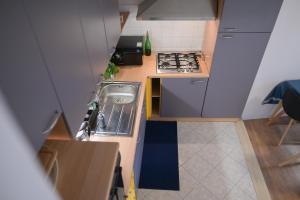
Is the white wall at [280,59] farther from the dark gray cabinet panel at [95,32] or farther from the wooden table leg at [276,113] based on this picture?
the dark gray cabinet panel at [95,32]

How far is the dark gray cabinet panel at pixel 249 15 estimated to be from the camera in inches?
73.9

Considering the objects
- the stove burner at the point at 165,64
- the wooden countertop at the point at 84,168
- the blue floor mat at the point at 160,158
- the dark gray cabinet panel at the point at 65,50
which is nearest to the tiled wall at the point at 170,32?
the stove burner at the point at 165,64

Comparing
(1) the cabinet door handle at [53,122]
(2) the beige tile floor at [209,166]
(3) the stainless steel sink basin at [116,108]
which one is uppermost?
(1) the cabinet door handle at [53,122]

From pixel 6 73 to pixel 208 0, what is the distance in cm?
190

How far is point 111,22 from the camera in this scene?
5.49 feet

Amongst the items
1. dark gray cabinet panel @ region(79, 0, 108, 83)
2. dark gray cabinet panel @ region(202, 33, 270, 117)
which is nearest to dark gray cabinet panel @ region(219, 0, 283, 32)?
dark gray cabinet panel @ region(202, 33, 270, 117)

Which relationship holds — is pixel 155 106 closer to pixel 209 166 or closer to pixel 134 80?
pixel 134 80

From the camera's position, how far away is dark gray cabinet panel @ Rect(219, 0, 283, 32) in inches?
73.9

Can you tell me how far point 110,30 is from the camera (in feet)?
5.38

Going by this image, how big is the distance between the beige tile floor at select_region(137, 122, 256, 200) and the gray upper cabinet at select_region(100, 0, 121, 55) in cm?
144

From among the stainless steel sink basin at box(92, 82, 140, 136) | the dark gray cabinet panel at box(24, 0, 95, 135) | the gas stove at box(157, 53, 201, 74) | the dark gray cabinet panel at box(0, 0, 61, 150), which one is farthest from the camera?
the gas stove at box(157, 53, 201, 74)

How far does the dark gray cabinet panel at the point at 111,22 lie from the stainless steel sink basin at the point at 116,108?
493mm

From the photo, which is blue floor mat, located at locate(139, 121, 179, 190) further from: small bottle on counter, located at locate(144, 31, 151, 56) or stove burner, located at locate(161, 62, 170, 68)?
small bottle on counter, located at locate(144, 31, 151, 56)

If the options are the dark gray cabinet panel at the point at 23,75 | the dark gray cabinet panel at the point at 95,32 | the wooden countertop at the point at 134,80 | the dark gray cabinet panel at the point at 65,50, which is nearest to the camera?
the dark gray cabinet panel at the point at 23,75
